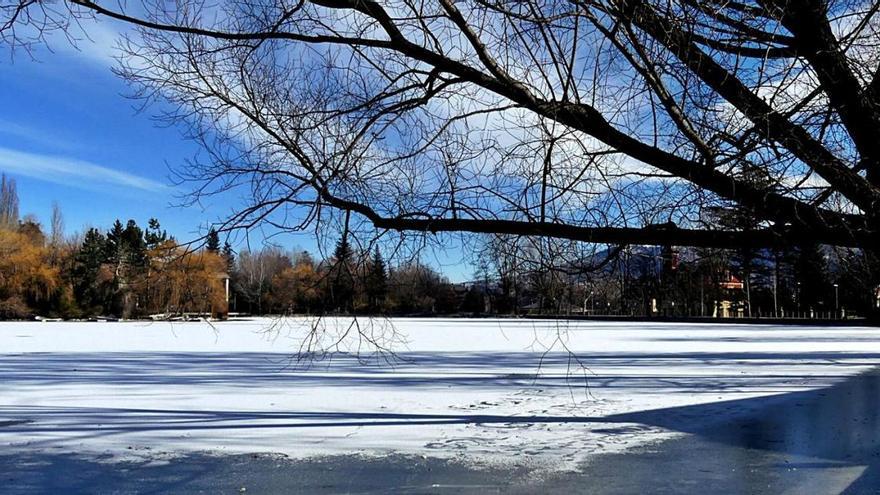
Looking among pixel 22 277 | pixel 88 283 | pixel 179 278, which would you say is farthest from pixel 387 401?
pixel 88 283

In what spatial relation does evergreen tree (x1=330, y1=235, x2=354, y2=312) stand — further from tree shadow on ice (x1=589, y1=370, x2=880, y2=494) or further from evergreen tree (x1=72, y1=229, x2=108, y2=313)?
evergreen tree (x1=72, y1=229, x2=108, y2=313)

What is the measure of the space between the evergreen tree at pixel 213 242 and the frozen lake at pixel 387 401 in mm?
751

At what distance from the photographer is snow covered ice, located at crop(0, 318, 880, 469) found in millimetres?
7676

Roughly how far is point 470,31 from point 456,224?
1.04 metres

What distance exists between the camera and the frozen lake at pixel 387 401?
7.41 metres

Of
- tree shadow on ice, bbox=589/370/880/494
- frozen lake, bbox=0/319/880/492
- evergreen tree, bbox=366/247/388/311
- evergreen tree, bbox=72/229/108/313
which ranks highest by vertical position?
evergreen tree, bbox=72/229/108/313

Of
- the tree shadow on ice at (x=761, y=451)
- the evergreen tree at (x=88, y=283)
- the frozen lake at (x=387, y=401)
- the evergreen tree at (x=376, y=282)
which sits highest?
the evergreen tree at (x=88, y=283)

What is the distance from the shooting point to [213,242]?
184 inches

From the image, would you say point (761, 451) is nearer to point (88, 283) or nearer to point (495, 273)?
point (495, 273)

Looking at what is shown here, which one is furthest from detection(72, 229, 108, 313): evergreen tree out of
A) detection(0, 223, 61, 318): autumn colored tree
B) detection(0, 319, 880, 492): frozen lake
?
detection(0, 319, 880, 492): frozen lake

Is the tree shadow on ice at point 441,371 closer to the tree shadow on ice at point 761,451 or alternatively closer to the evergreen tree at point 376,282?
the tree shadow on ice at point 761,451

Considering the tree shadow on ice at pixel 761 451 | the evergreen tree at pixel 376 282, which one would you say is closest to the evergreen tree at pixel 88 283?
the tree shadow on ice at pixel 761 451

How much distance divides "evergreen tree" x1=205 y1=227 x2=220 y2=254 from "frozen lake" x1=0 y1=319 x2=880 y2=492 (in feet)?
2.46

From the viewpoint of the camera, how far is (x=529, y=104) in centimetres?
400
